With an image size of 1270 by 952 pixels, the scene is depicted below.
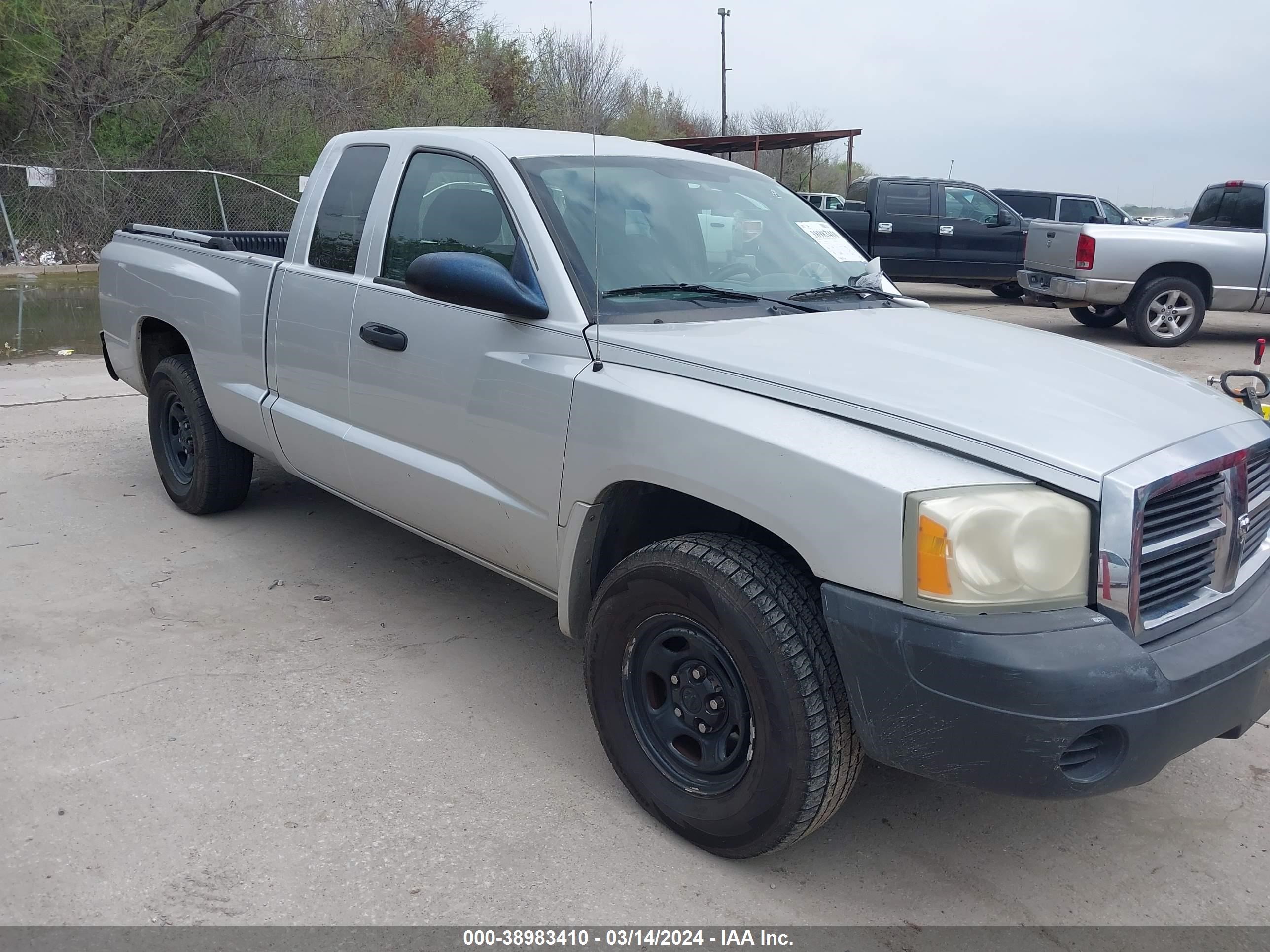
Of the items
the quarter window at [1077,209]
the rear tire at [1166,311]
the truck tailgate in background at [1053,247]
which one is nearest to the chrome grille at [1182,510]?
the truck tailgate in background at [1053,247]

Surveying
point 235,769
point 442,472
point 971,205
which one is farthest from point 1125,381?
point 971,205

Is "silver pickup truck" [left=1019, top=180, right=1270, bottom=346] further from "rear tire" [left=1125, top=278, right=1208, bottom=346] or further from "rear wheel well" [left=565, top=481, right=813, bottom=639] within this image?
"rear wheel well" [left=565, top=481, right=813, bottom=639]

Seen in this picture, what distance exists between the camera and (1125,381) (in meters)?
3.00

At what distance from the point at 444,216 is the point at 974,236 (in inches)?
580

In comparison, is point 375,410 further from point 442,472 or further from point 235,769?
point 235,769

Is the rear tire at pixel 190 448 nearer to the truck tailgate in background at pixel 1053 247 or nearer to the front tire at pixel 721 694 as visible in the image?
the front tire at pixel 721 694

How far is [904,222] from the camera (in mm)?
16969

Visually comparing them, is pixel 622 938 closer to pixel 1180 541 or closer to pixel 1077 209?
pixel 1180 541

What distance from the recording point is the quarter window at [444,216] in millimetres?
3609

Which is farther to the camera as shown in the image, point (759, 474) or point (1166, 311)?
point (1166, 311)

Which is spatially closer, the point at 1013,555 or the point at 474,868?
the point at 1013,555

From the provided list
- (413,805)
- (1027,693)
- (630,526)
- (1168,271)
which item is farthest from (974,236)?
(1027,693)

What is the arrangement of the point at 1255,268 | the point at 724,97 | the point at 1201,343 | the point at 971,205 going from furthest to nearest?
the point at 724,97 → the point at 971,205 → the point at 1201,343 → the point at 1255,268

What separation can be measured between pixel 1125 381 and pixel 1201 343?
38.7ft
